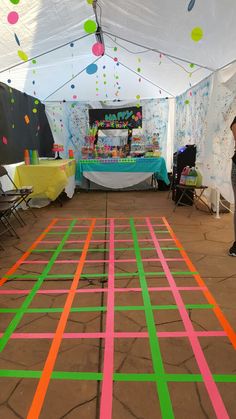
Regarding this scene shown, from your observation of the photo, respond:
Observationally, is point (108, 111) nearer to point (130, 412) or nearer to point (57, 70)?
point (57, 70)

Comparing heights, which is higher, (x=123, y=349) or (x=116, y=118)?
(x=116, y=118)

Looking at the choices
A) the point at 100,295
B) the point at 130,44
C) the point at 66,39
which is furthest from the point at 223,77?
the point at 100,295

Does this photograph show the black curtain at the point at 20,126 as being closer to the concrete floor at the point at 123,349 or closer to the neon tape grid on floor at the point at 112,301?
the neon tape grid on floor at the point at 112,301

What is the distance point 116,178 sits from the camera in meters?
7.20

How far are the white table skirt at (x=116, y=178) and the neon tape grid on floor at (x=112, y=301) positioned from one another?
108 inches

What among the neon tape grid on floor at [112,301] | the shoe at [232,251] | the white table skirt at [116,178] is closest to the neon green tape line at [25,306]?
the neon tape grid on floor at [112,301]

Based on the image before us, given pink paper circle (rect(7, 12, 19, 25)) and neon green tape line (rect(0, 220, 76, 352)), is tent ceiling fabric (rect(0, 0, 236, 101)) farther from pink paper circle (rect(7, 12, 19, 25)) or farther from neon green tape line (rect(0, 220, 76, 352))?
neon green tape line (rect(0, 220, 76, 352))

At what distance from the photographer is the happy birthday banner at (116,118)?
7625mm

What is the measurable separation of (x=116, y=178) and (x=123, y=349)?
549cm

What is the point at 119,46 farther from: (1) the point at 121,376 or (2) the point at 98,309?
(1) the point at 121,376

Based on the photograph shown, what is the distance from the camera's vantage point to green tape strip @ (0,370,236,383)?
168 centimetres

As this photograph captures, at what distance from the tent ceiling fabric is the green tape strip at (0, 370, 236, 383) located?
9.36 feet

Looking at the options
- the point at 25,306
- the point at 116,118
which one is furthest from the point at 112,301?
the point at 116,118

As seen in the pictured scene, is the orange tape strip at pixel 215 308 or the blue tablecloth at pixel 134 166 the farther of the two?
the blue tablecloth at pixel 134 166
